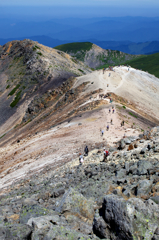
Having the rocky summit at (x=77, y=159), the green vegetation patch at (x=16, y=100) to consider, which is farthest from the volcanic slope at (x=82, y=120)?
the green vegetation patch at (x=16, y=100)

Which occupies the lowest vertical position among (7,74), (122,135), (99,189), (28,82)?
(122,135)

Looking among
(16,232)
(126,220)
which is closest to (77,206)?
(126,220)

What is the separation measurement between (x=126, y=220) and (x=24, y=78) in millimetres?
90645

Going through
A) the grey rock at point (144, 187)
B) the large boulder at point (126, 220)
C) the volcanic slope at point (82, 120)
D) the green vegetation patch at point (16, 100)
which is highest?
the green vegetation patch at point (16, 100)

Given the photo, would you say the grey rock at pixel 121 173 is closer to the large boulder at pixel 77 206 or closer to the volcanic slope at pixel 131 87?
the large boulder at pixel 77 206

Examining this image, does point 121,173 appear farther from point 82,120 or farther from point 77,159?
point 82,120

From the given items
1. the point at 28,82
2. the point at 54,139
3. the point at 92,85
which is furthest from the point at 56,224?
the point at 28,82

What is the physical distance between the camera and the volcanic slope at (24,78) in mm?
78688

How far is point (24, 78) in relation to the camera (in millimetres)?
93000

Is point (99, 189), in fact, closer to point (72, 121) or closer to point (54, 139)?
point (54, 139)

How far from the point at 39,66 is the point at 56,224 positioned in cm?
8865

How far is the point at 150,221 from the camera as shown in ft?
30.1

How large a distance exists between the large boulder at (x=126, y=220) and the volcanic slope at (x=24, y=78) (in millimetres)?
64907

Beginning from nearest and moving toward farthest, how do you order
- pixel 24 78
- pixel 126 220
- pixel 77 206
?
pixel 126 220 → pixel 77 206 → pixel 24 78
